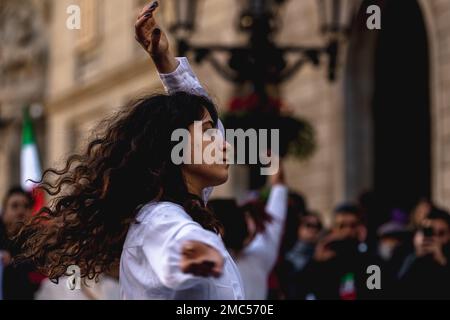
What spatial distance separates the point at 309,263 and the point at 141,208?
4686 mm

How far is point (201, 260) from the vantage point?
2623 millimetres

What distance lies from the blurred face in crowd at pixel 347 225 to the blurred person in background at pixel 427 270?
1.15 meters

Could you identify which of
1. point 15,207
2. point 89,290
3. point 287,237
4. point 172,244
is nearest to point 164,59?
point 172,244

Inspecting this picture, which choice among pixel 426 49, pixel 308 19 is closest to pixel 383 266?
pixel 426 49

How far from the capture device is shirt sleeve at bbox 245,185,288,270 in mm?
6520

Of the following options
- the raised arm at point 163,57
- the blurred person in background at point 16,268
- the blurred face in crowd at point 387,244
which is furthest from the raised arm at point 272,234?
the raised arm at point 163,57

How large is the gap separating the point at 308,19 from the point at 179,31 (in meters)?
5.28

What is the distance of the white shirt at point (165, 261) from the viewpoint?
8.96 ft

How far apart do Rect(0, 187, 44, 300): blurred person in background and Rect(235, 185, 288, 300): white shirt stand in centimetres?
114

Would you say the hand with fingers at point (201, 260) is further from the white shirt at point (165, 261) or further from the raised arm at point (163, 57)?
the raised arm at point (163, 57)

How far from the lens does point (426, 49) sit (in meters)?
12.9

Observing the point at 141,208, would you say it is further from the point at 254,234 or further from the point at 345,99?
the point at 345,99

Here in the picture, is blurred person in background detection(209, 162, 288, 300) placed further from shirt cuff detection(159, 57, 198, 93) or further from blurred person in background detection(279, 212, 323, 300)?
shirt cuff detection(159, 57, 198, 93)

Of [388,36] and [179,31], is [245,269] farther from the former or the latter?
[388,36]
